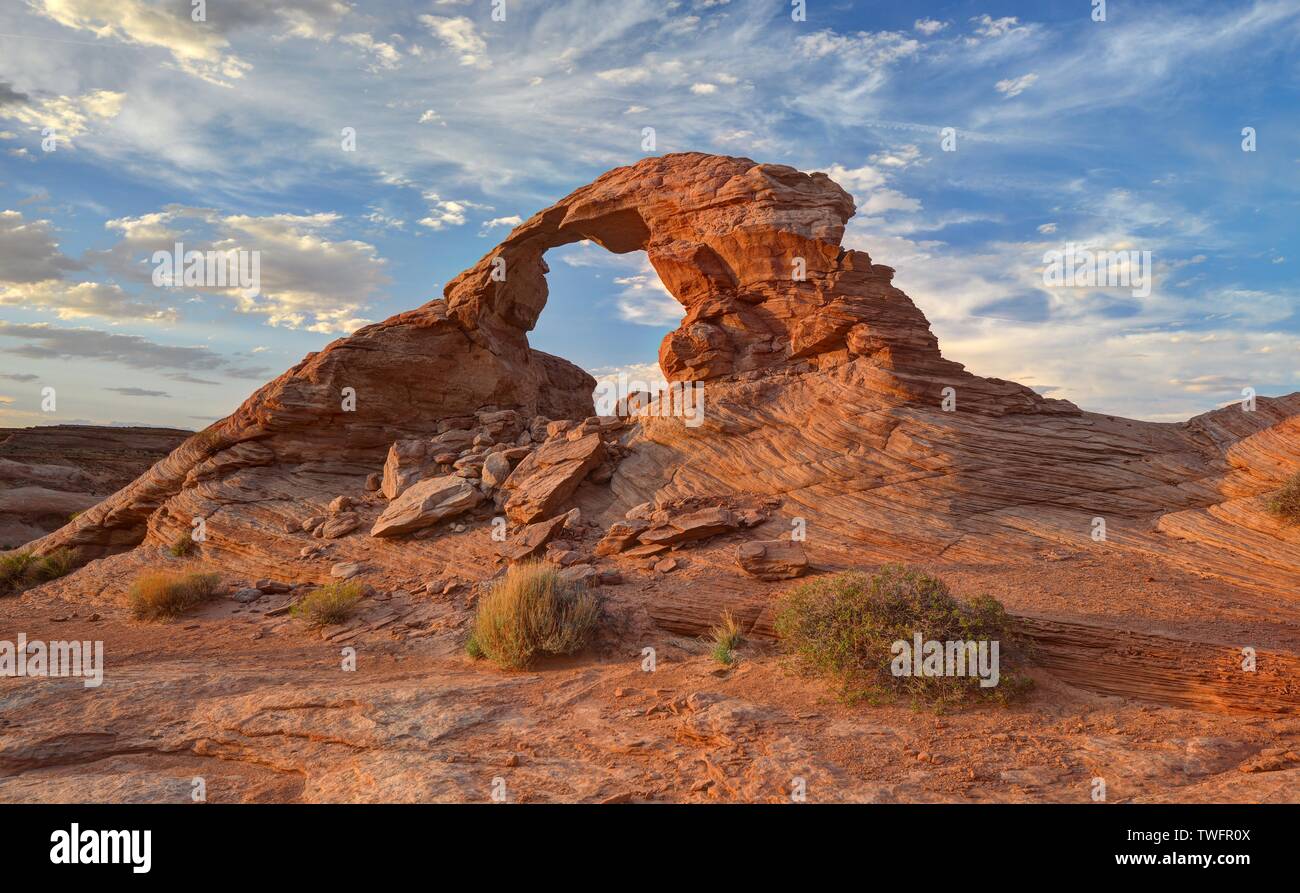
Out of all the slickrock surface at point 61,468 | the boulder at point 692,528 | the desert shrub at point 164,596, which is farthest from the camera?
the slickrock surface at point 61,468

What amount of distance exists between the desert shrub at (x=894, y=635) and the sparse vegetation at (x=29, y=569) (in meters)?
21.0

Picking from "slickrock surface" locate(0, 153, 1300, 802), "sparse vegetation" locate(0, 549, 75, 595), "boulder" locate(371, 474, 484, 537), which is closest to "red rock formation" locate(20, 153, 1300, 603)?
"slickrock surface" locate(0, 153, 1300, 802)

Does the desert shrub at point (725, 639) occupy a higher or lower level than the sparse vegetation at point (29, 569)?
lower

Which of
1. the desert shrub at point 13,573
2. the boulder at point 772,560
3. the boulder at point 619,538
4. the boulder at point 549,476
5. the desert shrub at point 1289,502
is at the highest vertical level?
the boulder at point 549,476

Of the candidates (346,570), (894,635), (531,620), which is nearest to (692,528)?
(531,620)

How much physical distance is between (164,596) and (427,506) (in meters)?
5.39

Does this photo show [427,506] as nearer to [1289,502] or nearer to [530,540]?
→ [530,540]

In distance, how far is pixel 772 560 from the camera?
11.5m

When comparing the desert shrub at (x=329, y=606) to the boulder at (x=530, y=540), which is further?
the boulder at (x=530, y=540)

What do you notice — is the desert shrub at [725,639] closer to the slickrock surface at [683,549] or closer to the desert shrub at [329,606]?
the slickrock surface at [683,549]

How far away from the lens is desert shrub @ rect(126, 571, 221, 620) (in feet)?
49.0

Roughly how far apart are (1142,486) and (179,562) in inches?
829

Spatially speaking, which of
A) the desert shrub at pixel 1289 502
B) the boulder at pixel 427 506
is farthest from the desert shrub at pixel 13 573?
the desert shrub at pixel 1289 502

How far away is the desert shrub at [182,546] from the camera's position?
18531mm
